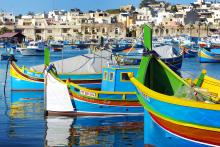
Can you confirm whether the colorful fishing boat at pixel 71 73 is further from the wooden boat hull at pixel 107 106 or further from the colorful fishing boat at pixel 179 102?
the colorful fishing boat at pixel 179 102

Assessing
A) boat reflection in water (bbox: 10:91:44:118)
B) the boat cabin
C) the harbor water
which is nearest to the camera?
the harbor water

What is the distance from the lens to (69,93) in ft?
79.3

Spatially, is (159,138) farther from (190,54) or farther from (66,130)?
(190,54)

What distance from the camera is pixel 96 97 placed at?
23672 mm

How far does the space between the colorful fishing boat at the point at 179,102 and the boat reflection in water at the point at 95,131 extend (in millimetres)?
2105

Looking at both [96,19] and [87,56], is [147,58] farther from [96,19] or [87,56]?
[96,19]

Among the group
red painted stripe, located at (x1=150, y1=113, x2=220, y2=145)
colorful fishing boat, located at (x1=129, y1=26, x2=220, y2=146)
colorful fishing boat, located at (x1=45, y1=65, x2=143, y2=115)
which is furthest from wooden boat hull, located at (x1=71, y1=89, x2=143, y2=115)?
red painted stripe, located at (x1=150, y1=113, x2=220, y2=145)

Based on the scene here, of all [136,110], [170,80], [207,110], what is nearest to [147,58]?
[170,80]

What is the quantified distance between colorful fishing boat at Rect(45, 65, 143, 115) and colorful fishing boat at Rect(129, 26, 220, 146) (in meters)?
4.41

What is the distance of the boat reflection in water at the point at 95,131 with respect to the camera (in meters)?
19.5

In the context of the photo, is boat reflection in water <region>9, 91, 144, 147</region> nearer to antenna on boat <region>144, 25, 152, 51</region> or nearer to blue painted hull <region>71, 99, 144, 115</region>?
blue painted hull <region>71, 99, 144, 115</region>

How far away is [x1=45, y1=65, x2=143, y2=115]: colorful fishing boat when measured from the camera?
77.4 ft

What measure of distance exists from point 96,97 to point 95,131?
7.97 feet

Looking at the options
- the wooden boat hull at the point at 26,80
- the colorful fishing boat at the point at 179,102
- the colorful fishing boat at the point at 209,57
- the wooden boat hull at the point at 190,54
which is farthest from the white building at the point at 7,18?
the colorful fishing boat at the point at 179,102
